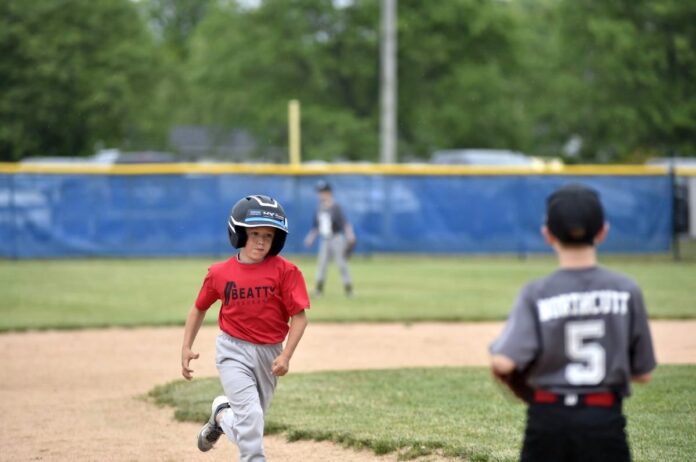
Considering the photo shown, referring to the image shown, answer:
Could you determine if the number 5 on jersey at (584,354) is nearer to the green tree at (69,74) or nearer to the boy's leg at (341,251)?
the boy's leg at (341,251)

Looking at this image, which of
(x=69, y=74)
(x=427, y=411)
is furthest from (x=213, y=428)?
(x=69, y=74)

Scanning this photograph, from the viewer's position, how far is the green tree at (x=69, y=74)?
35500 millimetres

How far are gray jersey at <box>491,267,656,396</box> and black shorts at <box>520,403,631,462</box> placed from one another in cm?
8

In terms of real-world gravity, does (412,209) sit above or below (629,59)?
below

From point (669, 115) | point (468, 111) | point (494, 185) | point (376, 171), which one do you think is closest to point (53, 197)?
point (376, 171)

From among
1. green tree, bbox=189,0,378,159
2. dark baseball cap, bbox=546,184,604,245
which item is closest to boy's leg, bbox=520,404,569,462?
dark baseball cap, bbox=546,184,604,245

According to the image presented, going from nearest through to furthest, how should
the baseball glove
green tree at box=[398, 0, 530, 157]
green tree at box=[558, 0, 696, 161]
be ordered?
the baseball glove < green tree at box=[558, 0, 696, 161] < green tree at box=[398, 0, 530, 157]

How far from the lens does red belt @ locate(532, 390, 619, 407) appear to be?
12.7 ft

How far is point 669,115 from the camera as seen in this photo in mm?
37219

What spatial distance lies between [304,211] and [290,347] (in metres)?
19.6

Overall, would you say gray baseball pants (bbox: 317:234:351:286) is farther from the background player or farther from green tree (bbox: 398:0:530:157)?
green tree (bbox: 398:0:530:157)

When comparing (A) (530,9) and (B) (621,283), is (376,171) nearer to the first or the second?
(B) (621,283)

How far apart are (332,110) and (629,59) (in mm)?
10497

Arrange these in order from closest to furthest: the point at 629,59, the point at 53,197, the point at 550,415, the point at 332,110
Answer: the point at 550,415, the point at 53,197, the point at 629,59, the point at 332,110
